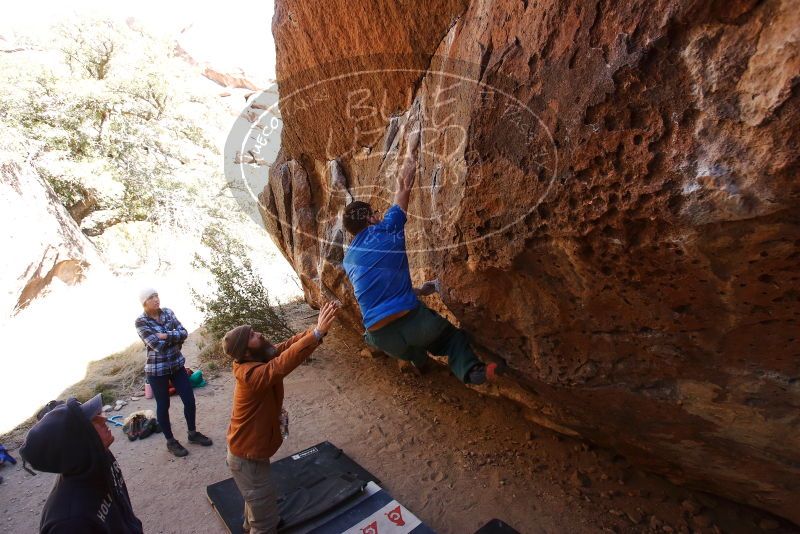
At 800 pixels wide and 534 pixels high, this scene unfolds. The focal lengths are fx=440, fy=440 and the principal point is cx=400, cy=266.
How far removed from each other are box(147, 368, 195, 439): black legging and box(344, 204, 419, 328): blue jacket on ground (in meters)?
2.28

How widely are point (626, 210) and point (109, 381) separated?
6566 millimetres

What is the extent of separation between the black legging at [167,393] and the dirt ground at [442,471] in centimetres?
A: 37

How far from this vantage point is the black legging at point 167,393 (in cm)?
382

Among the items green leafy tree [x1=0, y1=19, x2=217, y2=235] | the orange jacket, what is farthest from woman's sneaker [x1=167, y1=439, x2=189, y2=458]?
green leafy tree [x1=0, y1=19, x2=217, y2=235]

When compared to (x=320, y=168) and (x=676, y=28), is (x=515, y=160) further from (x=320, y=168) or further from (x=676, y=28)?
(x=320, y=168)

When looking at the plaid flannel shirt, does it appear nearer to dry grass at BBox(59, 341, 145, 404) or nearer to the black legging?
the black legging

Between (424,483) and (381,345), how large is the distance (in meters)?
1.59

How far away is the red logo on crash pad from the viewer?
3.07m

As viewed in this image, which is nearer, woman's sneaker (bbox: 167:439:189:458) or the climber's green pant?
the climber's green pant

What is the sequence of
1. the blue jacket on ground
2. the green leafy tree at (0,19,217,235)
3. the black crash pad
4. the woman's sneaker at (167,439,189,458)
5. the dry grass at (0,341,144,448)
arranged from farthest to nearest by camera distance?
the green leafy tree at (0,19,217,235), the dry grass at (0,341,144,448), the woman's sneaker at (167,439,189,458), the black crash pad, the blue jacket on ground

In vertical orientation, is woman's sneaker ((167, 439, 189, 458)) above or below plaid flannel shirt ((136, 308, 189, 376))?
below

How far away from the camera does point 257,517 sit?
2793mm
